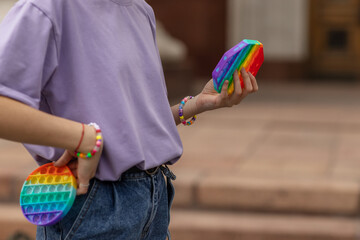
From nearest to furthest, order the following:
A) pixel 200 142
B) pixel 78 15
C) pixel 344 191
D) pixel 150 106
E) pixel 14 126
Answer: pixel 14 126 → pixel 78 15 → pixel 150 106 → pixel 344 191 → pixel 200 142

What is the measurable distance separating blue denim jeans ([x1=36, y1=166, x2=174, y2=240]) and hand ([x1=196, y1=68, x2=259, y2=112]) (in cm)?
23

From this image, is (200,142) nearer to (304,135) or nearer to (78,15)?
(304,135)

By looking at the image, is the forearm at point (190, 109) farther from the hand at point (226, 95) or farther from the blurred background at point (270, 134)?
the blurred background at point (270, 134)

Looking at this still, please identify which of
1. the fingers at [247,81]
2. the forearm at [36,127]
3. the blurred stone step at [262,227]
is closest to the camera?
the forearm at [36,127]

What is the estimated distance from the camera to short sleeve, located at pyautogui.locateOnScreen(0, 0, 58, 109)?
138 centimetres

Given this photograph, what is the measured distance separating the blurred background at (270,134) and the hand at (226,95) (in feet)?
5.90

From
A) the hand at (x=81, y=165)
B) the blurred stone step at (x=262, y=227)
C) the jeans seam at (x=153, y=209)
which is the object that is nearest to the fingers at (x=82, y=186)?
the hand at (x=81, y=165)

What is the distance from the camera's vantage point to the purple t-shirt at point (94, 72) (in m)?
1.40

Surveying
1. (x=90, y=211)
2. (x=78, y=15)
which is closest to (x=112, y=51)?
(x=78, y=15)

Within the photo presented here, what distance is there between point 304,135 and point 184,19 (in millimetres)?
5310

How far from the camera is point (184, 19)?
11.2 meters

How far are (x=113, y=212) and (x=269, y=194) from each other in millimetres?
2984

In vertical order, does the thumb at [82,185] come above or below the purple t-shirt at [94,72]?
below

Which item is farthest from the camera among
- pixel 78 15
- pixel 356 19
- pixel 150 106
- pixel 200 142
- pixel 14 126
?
pixel 356 19
